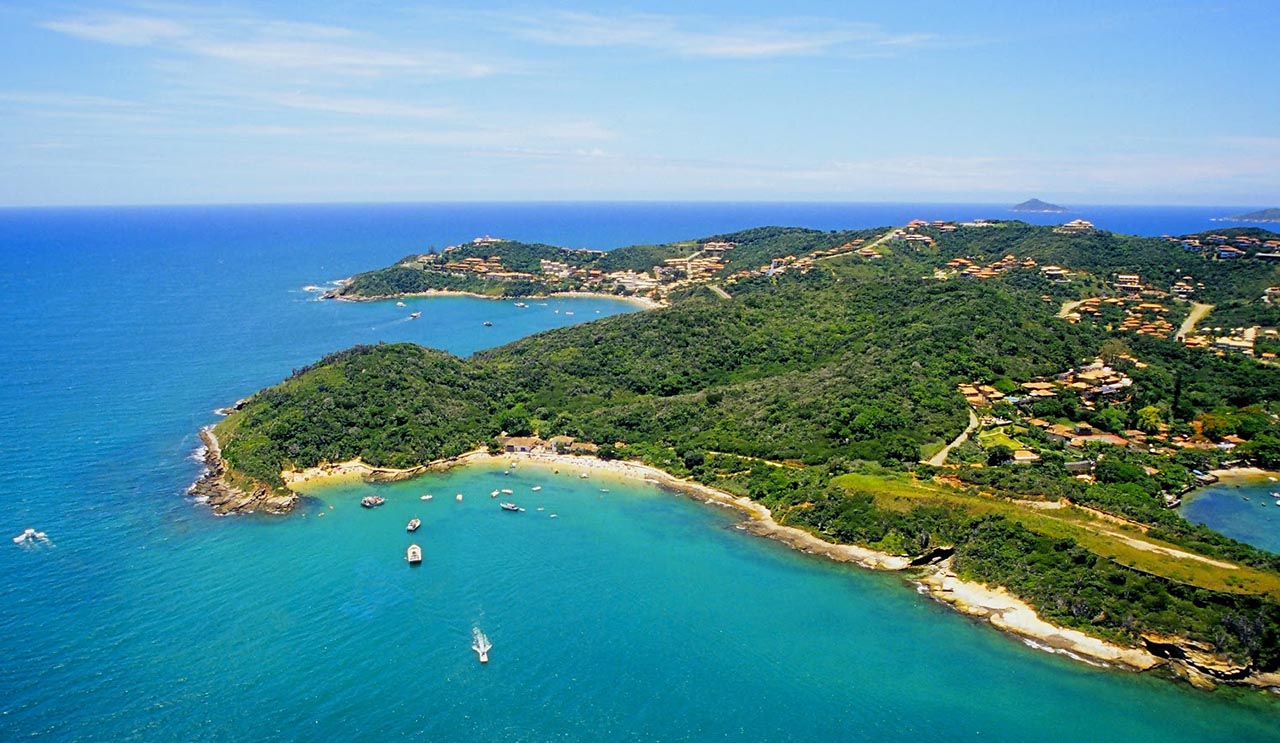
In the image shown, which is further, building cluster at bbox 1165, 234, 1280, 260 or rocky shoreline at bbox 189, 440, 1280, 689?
building cluster at bbox 1165, 234, 1280, 260

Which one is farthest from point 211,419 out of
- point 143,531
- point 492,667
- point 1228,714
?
point 1228,714

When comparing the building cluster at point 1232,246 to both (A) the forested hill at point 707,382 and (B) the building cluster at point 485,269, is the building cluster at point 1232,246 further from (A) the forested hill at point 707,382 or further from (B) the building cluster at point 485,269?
(B) the building cluster at point 485,269

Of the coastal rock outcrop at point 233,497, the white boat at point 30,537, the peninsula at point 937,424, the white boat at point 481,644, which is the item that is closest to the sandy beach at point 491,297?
the peninsula at point 937,424

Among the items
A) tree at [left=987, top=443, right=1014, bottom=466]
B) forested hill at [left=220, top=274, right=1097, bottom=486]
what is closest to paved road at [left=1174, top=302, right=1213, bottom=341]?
forested hill at [left=220, top=274, right=1097, bottom=486]

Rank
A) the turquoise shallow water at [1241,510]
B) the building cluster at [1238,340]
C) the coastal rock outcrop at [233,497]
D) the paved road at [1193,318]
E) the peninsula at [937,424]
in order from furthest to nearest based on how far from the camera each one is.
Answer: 1. the paved road at [1193,318]
2. the building cluster at [1238,340]
3. the coastal rock outcrop at [233,497]
4. the turquoise shallow water at [1241,510]
5. the peninsula at [937,424]

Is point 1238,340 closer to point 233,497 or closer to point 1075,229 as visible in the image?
point 1075,229

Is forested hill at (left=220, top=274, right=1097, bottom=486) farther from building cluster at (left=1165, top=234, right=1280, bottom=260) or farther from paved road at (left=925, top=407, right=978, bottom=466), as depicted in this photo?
building cluster at (left=1165, top=234, right=1280, bottom=260)
